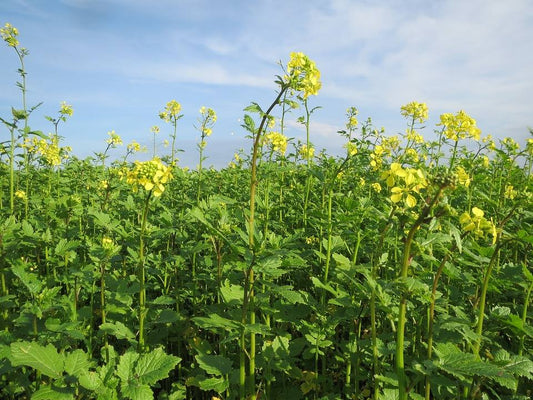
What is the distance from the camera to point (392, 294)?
7.67 feet

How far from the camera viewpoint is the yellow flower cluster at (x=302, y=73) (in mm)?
2355

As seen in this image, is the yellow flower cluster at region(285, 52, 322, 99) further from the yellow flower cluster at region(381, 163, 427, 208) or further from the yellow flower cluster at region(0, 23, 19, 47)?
the yellow flower cluster at region(0, 23, 19, 47)

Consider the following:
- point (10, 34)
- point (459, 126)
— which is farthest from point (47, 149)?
point (459, 126)

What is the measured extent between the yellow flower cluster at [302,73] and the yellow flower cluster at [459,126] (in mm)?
3065

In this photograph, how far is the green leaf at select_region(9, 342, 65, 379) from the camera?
1.74 metres

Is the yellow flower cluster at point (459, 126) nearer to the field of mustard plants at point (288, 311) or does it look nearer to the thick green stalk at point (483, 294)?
the field of mustard plants at point (288, 311)

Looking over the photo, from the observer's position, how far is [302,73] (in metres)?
2.42

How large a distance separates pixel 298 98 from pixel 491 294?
266cm

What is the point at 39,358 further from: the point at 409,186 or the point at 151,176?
the point at 409,186

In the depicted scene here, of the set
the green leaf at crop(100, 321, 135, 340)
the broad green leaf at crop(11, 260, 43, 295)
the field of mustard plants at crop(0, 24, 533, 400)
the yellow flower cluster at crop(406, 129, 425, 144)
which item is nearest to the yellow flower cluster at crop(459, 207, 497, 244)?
the field of mustard plants at crop(0, 24, 533, 400)

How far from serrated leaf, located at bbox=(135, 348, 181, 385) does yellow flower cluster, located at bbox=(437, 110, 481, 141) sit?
4.46m

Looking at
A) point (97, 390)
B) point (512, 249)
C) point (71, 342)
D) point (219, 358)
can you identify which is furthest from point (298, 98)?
point (512, 249)

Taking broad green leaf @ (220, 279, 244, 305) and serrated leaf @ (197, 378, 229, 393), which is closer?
serrated leaf @ (197, 378, 229, 393)

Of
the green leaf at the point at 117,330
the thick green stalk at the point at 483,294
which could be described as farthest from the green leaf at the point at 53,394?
the thick green stalk at the point at 483,294
